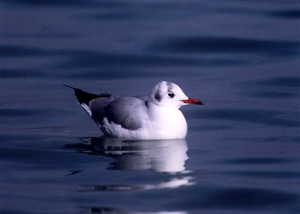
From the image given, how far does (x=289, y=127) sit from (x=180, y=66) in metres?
3.25

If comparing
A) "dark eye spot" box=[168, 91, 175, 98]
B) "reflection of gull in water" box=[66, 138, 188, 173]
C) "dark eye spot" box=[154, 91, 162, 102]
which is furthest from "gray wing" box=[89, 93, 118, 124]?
"dark eye spot" box=[168, 91, 175, 98]

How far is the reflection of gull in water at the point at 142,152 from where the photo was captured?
6768 mm

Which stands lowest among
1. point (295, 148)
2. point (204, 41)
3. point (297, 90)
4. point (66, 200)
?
point (66, 200)

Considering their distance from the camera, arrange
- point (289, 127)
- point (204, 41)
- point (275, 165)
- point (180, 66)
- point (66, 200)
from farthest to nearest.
Result: 1. point (204, 41)
2. point (180, 66)
3. point (289, 127)
4. point (275, 165)
5. point (66, 200)

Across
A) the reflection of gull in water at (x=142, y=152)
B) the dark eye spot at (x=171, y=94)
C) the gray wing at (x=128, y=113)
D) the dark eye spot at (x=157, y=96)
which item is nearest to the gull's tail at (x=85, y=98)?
the gray wing at (x=128, y=113)

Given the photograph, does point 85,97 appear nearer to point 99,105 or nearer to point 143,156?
point 99,105

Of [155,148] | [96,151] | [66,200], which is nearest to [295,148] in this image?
[155,148]

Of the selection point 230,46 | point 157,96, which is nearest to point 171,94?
point 157,96

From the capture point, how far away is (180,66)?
11.3 m

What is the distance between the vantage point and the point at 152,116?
765 centimetres

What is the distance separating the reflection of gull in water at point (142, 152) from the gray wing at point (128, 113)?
20 centimetres

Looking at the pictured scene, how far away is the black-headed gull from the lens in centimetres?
761

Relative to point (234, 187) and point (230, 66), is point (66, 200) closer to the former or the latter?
point (234, 187)

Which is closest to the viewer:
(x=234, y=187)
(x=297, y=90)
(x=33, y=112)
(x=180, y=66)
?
(x=234, y=187)
